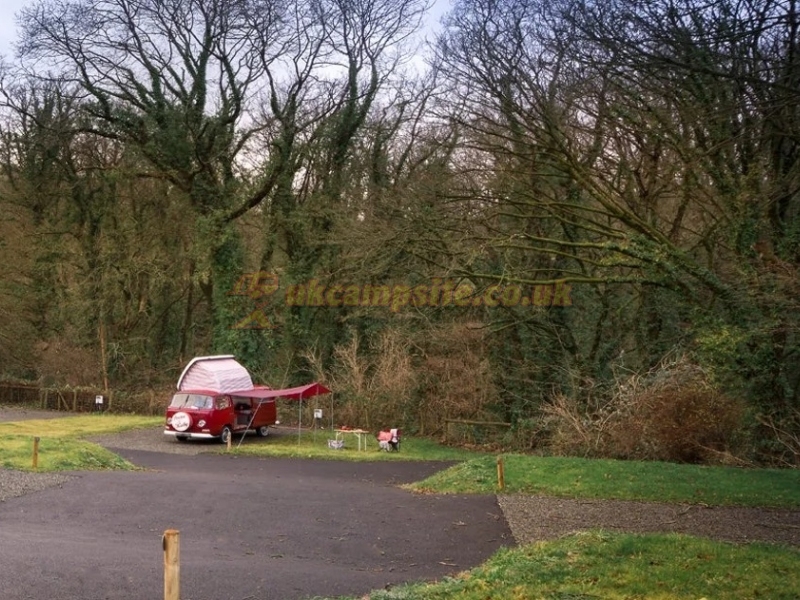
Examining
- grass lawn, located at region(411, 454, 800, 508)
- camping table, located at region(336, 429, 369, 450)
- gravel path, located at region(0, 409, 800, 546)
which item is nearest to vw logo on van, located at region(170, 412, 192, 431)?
camping table, located at region(336, 429, 369, 450)

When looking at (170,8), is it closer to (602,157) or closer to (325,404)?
(325,404)

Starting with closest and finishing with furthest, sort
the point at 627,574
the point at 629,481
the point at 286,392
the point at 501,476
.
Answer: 1. the point at 627,574
2. the point at 629,481
3. the point at 501,476
4. the point at 286,392

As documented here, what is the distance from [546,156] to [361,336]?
15233 millimetres

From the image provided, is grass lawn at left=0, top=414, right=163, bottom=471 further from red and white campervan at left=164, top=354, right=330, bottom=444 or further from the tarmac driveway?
red and white campervan at left=164, top=354, right=330, bottom=444

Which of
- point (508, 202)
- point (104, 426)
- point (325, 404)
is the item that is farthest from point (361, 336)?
point (508, 202)

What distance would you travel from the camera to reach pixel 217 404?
26.0 m

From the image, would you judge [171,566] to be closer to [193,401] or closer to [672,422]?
[672,422]

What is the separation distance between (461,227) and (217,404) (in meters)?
9.86

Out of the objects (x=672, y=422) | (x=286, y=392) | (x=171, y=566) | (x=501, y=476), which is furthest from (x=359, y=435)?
(x=171, y=566)

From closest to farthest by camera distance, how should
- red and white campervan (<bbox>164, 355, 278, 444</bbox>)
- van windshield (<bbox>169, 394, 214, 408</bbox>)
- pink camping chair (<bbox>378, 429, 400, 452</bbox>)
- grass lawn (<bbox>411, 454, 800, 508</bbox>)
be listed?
grass lawn (<bbox>411, 454, 800, 508</bbox>) → pink camping chair (<bbox>378, 429, 400, 452</bbox>) → red and white campervan (<bbox>164, 355, 278, 444</bbox>) → van windshield (<bbox>169, 394, 214, 408</bbox>)

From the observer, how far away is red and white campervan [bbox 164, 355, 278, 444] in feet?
83.8

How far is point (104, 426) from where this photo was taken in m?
29.5

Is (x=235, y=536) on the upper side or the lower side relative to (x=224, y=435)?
lower

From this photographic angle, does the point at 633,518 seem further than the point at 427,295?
No
